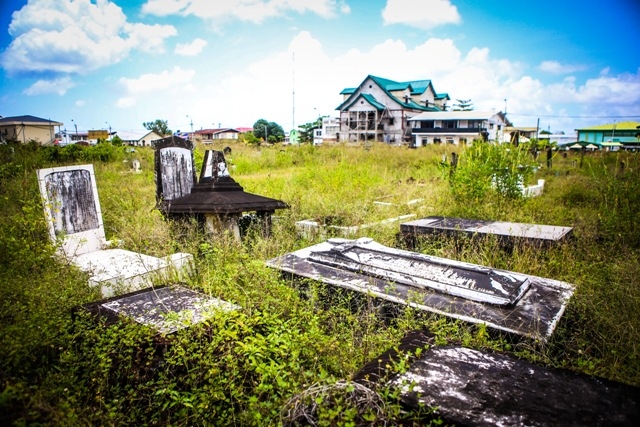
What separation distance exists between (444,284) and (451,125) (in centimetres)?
3905

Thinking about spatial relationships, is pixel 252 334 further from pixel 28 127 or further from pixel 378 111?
pixel 378 111

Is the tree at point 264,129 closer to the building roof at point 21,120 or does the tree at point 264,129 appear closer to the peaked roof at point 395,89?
the peaked roof at point 395,89

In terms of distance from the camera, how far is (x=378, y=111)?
4006 cm

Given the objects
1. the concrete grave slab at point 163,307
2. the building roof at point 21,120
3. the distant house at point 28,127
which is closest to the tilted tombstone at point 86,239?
the concrete grave slab at point 163,307

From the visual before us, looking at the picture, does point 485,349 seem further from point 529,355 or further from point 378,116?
point 378,116

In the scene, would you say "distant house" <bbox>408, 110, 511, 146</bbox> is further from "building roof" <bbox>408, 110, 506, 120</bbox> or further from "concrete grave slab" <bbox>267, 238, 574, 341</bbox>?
"concrete grave slab" <bbox>267, 238, 574, 341</bbox>

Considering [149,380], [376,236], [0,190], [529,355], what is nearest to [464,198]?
[376,236]

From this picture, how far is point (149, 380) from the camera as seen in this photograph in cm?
237

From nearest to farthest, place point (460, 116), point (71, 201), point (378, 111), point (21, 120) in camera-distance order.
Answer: point (71, 201) < point (21, 120) < point (460, 116) < point (378, 111)

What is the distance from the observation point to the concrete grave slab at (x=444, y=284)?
9.56 ft

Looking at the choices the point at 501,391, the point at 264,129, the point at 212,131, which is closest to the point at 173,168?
the point at 501,391

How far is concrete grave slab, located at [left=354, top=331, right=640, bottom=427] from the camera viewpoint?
1636 millimetres

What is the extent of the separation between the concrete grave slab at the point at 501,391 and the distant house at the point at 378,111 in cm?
3789

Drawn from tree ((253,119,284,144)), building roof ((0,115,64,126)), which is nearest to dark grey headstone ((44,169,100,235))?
building roof ((0,115,64,126))
